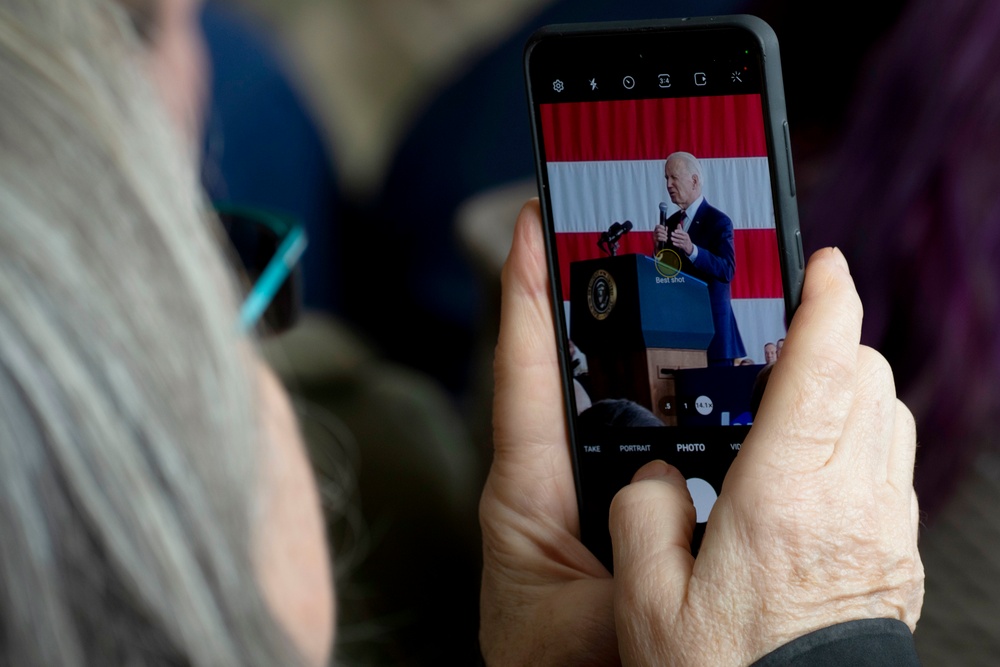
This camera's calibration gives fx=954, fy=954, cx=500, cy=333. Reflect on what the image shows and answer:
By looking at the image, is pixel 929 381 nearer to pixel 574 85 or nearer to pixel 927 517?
pixel 927 517

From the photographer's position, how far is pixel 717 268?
15.2 inches

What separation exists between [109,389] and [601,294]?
8.6 inches

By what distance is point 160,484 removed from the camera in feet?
0.87

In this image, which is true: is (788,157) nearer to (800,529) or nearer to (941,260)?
(800,529)

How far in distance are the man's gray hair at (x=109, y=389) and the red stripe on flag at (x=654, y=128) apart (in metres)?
0.16

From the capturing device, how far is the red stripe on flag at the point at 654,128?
37 cm

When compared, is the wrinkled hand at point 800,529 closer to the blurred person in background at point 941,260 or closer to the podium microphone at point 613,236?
the podium microphone at point 613,236

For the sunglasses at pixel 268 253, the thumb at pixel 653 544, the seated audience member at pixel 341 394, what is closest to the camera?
the thumb at pixel 653 544

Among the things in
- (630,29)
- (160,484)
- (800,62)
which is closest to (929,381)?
(800,62)

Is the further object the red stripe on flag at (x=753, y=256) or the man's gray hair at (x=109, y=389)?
the red stripe on flag at (x=753, y=256)

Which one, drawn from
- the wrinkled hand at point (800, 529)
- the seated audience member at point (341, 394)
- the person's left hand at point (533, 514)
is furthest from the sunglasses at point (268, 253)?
the wrinkled hand at point (800, 529)

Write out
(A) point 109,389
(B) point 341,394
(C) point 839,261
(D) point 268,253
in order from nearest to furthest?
(A) point 109,389
(C) point 839,261
(D) point 268,253
(B) point 341,394

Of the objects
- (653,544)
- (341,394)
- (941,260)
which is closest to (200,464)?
(653,544)

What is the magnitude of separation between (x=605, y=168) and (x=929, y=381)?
33 cm
